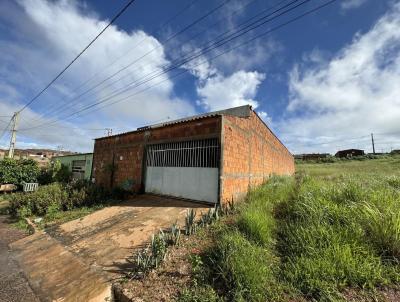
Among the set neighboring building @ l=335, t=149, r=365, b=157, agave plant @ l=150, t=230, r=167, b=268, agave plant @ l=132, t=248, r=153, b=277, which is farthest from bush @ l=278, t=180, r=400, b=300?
neighboring building @ l=335, t=149, r=365, b=157

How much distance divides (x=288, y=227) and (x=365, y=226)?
126 centimetres

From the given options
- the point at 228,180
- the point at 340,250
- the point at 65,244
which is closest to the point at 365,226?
the point at 340,250

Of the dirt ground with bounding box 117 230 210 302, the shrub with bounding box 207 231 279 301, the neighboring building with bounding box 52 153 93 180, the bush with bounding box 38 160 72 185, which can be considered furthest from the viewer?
the bush with bounding box 38 160 72 185

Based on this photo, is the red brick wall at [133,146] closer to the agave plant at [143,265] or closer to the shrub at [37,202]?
the shrub at [37,202]

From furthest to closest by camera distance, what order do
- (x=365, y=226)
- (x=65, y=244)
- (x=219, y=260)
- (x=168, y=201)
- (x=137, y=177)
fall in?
1. (x=137, y=177)
2. (x=168, y=201)
3. (x=65, y=244)
4. (x=365, y=226)
5. (x=219, y=260)

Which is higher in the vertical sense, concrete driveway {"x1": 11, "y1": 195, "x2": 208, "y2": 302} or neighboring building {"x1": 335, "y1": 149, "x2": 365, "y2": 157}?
neighboring building {"x1": 335, "y1": 149, "x2": 365, "y2": 157}

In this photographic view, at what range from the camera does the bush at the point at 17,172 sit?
14242mm

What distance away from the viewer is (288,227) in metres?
4.42

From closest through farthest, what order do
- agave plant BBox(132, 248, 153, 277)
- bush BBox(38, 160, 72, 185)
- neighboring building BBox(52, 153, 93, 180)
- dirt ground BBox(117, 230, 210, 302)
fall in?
dirt ground BBox(117, 230, 210, 302) → agave plant BBox(132, 248, 153, 277) → neighboring building BBox(52, 153, 93, 180) → bush BBox(38, 160, 72, 185)

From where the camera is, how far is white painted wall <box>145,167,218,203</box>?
7.55 meters

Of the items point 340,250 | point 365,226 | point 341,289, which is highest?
point 365,226

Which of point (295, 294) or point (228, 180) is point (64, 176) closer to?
point (228, 180)

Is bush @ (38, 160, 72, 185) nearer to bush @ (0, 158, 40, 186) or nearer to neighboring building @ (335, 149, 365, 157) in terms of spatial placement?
bush @ (0, 158, 40, 186)

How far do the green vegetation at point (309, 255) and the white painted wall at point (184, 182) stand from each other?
2.70 meters
